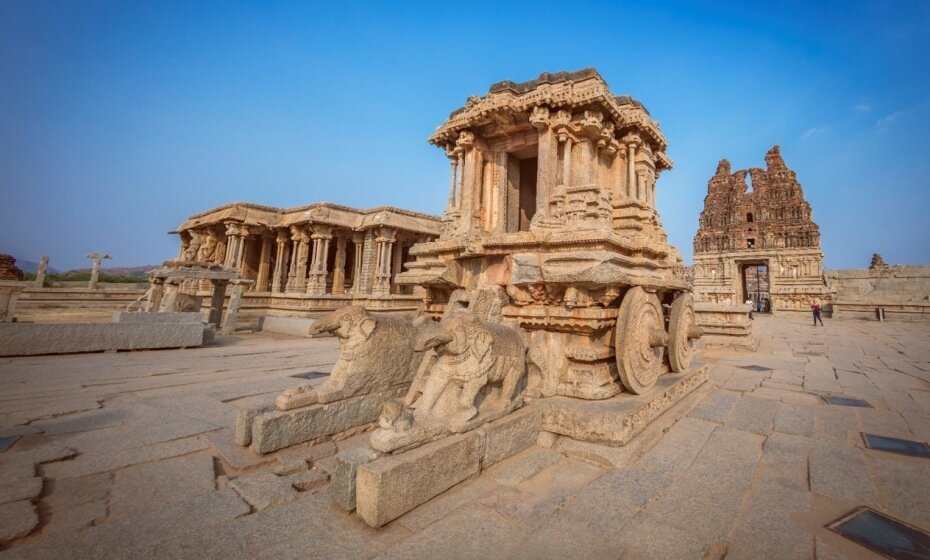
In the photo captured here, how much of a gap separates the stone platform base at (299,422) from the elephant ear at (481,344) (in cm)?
126

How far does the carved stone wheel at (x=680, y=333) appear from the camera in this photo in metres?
4.66

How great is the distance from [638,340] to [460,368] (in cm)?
207

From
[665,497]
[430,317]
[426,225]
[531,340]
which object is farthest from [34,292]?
[665,497]

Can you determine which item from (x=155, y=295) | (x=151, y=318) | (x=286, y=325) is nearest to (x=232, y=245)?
(x=155, y=295)

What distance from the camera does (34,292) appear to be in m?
17.3

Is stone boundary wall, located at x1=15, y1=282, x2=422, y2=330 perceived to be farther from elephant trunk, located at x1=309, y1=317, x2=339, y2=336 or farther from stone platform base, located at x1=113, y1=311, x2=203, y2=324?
elephant trunk, located at x1=309, y1=317, x2=339, y2=336

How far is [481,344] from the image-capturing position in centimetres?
293

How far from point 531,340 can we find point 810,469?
2.42 meters

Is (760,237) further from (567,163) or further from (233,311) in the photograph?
(233,311)

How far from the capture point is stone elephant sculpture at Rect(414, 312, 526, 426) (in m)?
2.72

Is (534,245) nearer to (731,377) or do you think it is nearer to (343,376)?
(343,376)

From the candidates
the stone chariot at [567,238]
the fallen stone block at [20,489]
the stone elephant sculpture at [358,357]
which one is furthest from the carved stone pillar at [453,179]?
the fallen stone block at [20,489]

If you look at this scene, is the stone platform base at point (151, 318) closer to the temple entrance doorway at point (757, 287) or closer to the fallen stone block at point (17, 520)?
the fallen stone block at point (17, 520)

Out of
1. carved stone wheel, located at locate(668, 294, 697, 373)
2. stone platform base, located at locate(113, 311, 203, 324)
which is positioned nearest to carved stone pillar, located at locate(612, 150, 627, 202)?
carved stone wheel, located at locate(668, 294, 697, 373)
